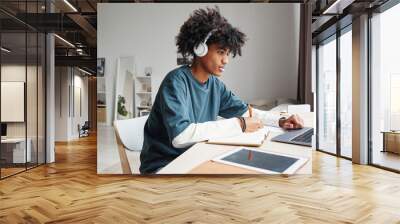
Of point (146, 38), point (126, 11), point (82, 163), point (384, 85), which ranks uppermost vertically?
point (126, 11)

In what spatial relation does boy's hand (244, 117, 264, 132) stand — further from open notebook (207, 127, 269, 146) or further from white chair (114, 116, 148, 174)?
white chair (114, 116, 148, 174)

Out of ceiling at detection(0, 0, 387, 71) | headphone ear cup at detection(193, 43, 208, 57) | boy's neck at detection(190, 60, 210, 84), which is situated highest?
ceiling at detection(0, 0, 387, 71)

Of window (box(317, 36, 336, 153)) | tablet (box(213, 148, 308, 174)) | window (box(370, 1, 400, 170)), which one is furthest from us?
window (box(317, 36, 336, 153))

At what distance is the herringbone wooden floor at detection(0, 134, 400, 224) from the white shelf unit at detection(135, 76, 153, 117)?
3.11 feet

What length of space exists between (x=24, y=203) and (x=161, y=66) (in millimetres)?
2158

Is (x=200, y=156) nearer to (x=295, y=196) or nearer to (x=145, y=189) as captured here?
(x=145, y=189)

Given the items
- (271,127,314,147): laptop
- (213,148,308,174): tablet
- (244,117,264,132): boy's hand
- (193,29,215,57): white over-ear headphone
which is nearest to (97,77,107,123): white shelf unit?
(193,29,215,57): white over-ear headphone

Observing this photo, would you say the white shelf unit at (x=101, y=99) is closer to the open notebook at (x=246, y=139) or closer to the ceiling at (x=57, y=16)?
the open notebook at (x=246, y=139)

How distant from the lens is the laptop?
4.66 m

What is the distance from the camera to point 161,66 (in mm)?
4695

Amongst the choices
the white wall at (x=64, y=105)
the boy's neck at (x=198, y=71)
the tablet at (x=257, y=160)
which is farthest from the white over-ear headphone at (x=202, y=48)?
the white wall at (x=64, y=105)

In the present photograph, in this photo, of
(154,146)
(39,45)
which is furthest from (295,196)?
(39,45)

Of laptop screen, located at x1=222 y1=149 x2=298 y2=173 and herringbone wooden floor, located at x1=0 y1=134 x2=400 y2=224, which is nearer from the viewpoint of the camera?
herringbone wooden floor, located at x1=0 y1=134 x2=400 y2=224

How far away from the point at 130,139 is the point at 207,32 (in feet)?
5.24
